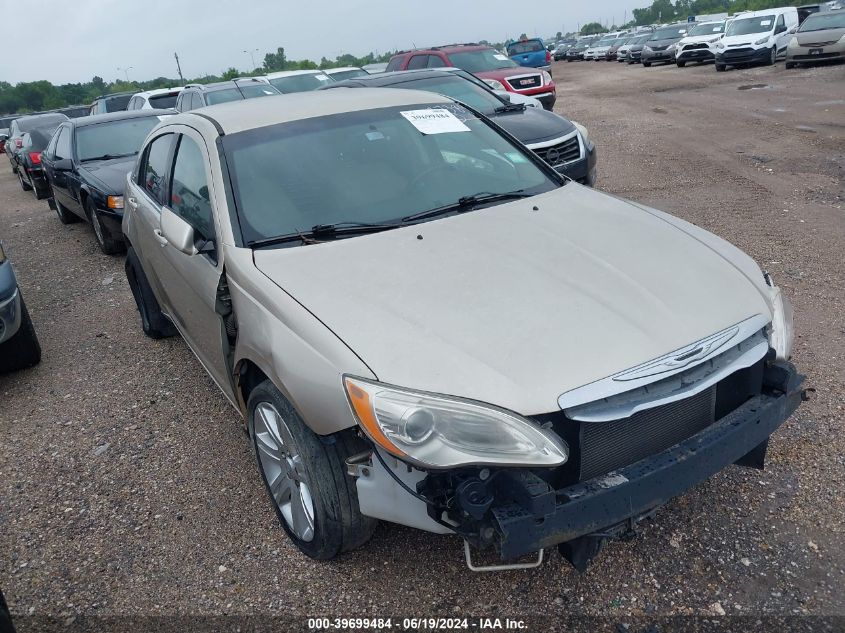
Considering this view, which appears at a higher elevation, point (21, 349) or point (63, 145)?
point (63, 145)

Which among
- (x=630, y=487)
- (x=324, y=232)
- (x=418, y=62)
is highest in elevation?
(x=418, y=62)

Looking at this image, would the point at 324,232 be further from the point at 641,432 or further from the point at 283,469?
the point at 641,432

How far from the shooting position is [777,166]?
28.5 ft

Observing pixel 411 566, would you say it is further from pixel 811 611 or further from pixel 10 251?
pixel 10 251

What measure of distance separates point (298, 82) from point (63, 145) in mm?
5611

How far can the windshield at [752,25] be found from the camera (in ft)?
72.8

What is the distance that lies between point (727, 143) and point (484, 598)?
9.58 m

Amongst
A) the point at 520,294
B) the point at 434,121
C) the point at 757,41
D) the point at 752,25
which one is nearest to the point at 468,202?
the point at 434,121

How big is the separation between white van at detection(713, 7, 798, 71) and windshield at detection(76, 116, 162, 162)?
19041mm

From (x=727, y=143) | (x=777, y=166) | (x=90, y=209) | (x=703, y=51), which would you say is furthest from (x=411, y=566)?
(x=703, y=51)

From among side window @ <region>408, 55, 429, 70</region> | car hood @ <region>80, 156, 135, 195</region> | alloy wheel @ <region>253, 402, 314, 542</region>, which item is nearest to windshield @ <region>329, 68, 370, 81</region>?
side window @ <region>408, 55, 429, 70</region>

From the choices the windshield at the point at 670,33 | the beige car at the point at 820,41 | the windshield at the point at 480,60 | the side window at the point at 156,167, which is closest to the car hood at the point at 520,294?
the side window at the point at 156,167

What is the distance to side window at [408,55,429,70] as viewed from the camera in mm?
13766

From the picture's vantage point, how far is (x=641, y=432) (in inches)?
91.5
